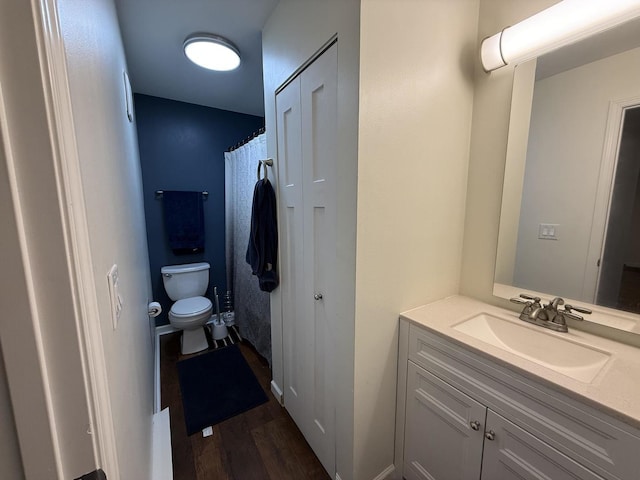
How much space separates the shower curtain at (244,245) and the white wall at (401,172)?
1125 millimetres

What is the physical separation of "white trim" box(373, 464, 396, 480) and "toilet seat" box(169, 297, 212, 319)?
181 cm

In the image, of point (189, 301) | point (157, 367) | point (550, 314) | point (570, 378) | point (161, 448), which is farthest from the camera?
point (189, 301)

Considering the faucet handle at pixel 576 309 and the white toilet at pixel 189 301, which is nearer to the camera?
the faucet handle at pixel 576 309

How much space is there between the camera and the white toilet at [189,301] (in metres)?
2.30

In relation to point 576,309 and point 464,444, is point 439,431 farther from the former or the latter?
point 576,309

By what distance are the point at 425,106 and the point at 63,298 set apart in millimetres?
1343

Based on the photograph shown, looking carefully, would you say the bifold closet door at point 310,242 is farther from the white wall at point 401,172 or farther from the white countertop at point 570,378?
the white countertop at point 570,378

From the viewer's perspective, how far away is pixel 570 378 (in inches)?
30.2

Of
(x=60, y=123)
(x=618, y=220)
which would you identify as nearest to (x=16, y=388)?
(x=60, y=123)

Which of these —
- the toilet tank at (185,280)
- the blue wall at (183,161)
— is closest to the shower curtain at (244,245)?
the blue wall at (183,161)

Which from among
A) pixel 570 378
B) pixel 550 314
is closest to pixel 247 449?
pixel 570 378

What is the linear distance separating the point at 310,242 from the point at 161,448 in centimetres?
137

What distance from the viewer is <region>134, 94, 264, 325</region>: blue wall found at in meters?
2.55

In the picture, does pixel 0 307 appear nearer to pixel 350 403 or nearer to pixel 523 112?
pixel 350 403
